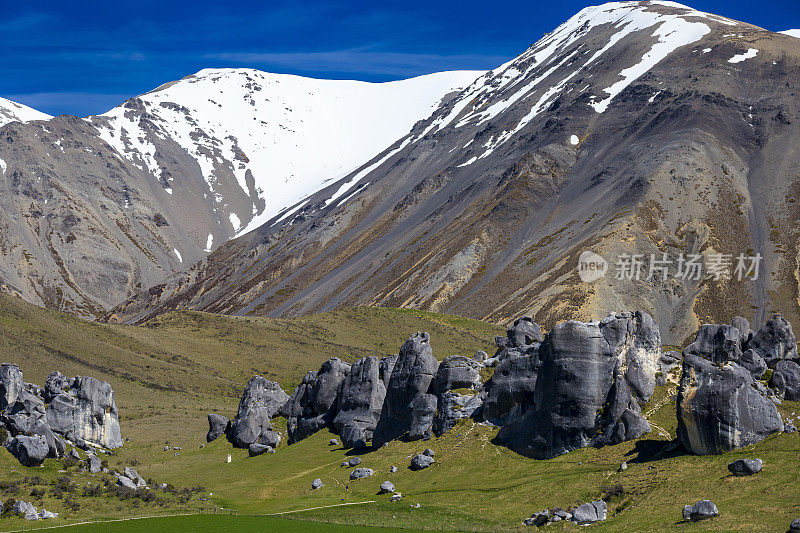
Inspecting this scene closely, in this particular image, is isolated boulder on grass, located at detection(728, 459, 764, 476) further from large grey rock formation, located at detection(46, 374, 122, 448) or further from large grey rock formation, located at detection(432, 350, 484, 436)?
large grey rock formation, located at detection(46, 374, 122, 448)

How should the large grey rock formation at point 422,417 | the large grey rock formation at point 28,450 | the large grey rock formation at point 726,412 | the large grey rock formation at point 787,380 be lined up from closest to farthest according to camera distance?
the large grey rock formation at point 726,412, the large grey rock formation at point 787,380, the large grey rock formation at point 28,450, the large grey rock formation at point 422,417

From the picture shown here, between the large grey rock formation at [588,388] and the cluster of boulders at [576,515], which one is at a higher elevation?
the large grey rock formation at [588,388]

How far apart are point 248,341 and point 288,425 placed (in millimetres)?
71319

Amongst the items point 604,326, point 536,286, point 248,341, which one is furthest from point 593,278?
point 604,326

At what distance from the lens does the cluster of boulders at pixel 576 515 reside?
4300 centimetres

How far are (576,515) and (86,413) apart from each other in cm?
5274

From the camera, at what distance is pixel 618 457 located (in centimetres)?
5181

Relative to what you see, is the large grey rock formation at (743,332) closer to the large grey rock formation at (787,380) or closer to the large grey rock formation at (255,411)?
the large grey rock formation at (787,380)

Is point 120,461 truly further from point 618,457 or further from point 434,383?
point 618,457

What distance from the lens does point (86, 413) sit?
7844 cm

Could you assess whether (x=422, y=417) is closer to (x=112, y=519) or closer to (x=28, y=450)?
(x=112, y=519)

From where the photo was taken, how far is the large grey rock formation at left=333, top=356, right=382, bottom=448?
7926 cm

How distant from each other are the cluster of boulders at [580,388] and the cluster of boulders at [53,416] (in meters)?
15.6

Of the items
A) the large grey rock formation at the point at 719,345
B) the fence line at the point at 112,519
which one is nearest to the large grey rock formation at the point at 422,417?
the fence line at the point at 112,519
